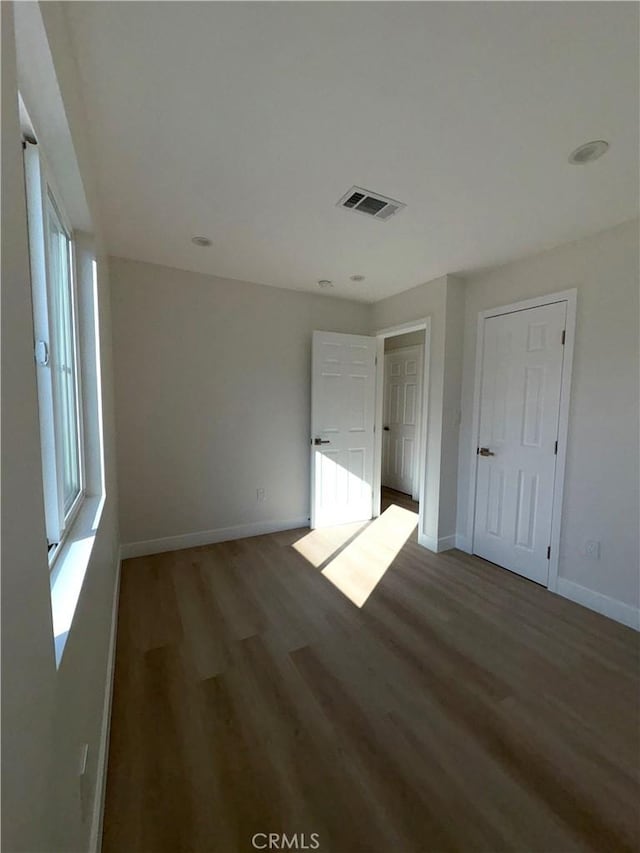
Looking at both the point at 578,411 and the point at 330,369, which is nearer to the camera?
the point at 578,411

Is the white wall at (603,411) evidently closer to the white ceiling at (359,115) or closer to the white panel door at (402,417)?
the white ceiling at (359,115)

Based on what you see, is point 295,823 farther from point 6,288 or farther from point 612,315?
point 612,315

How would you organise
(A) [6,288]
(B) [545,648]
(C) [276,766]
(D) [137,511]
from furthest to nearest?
(D) [137,511], (B) [545,648], (C) [276,766], (A) [6,288]

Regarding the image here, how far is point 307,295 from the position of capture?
3.64 meters

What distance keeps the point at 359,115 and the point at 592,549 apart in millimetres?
2847

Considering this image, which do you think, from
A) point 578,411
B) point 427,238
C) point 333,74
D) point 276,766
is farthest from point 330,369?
point 276,766

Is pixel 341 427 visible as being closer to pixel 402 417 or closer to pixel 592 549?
pixel 402 417

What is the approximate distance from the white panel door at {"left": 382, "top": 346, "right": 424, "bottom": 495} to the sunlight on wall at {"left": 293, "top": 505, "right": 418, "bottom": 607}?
1.11 m

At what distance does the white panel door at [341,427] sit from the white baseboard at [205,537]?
0.35 m

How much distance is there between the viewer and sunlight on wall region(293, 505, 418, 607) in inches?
105

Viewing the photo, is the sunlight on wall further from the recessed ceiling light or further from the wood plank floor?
the recessed ceiling light

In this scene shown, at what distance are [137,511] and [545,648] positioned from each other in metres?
3.08

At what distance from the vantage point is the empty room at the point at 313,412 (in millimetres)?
1031

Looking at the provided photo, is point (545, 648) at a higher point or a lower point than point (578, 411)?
lower
